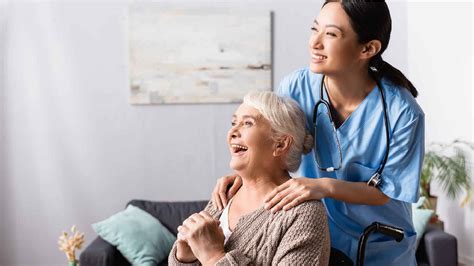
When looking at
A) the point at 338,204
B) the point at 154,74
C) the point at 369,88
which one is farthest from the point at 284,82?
the point at 154,74

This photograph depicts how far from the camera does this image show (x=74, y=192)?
4527 mm

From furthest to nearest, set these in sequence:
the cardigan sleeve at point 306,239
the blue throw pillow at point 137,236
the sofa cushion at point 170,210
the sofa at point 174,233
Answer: the sofa cushion at point 170,210 < the blue throw pillow at point 137,236 < the sofa at point 174,233 < the cardigan sleeve at point 306,239

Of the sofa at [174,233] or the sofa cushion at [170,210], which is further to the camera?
the sofa cushion at [170,210]

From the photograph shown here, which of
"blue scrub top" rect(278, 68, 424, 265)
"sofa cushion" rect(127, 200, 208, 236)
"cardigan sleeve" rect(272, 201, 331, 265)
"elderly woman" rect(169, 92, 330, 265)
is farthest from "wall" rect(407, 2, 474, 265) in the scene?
"cardigan sleeve" rect(272, 201, 331, 265)

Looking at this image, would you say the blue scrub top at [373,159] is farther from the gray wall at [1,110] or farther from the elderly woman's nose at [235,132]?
the gray wall at [1,110]

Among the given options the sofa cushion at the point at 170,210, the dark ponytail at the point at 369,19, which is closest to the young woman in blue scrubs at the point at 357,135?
the dark ponytail at the point at 369,19

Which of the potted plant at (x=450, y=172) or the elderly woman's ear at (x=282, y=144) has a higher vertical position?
the elderly woman's ear at (x=282, y=144)

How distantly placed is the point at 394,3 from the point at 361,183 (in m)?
3.23

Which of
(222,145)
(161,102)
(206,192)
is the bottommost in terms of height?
(206,192)

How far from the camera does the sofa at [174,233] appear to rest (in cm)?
363

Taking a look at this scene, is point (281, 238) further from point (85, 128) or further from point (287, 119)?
point (85, 128)

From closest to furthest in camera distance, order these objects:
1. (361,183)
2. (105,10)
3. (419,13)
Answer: (361,183), (105,10), (419,13)

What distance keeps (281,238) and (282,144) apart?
10.9 inches

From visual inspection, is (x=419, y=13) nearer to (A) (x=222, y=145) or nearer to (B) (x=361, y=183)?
(A) (x=222, y=145)
